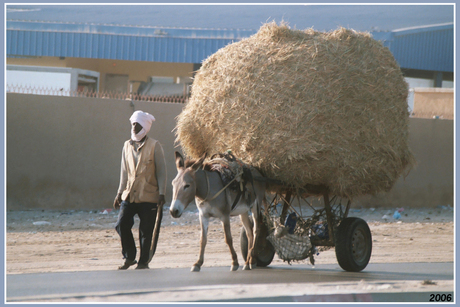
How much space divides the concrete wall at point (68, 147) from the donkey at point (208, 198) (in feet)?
18.4

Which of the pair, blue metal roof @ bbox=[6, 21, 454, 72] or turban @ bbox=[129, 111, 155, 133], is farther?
blue metal roof @ bbox=[6, 21, 454, 72]

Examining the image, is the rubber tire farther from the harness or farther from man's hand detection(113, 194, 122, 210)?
man's hand detection(113, 194, 122, 210)

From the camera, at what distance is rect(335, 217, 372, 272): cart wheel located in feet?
21.0

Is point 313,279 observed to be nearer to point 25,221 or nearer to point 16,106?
point 25,221

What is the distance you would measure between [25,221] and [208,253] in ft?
14.2

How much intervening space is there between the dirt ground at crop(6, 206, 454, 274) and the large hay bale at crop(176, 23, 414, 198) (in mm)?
2043

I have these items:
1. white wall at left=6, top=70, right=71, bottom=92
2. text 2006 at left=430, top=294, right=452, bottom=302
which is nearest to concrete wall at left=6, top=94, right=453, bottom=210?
white wall at left=6, top=70, right=71, bottom=92

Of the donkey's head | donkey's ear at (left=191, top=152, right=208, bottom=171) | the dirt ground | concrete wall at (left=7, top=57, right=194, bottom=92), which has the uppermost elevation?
concrete wall at (left=7, top=57, right=194, bottom=92)

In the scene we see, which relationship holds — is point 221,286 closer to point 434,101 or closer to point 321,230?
point 321,230

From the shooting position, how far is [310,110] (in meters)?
5.93

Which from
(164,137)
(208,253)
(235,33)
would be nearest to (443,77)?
(235,33)

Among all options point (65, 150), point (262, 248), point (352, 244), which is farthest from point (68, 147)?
point (352, 244)

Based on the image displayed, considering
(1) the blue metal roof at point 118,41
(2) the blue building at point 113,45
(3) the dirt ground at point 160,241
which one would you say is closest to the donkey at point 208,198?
(3) the dirt ground at point 160,241

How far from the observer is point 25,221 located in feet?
34.0
